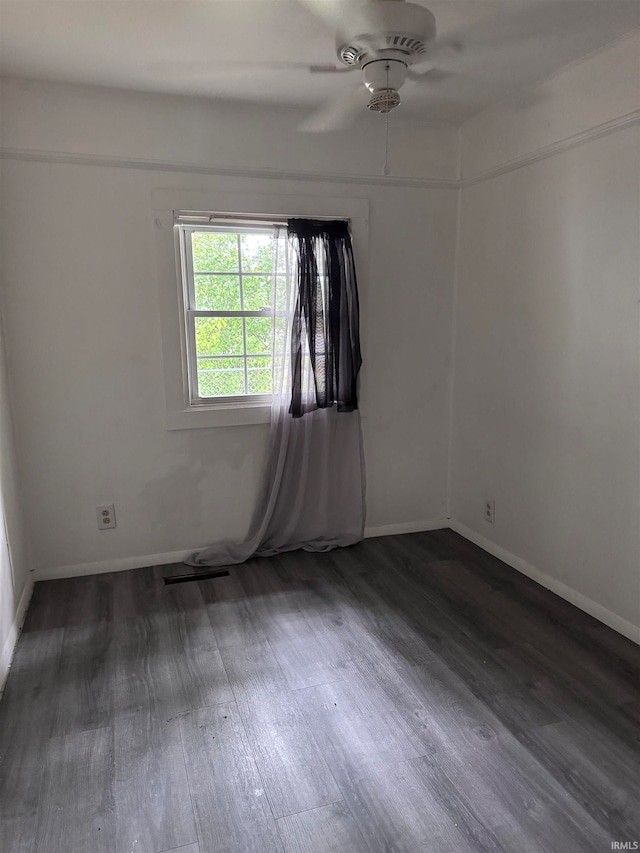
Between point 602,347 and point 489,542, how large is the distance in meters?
1.39

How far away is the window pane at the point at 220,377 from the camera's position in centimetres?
323

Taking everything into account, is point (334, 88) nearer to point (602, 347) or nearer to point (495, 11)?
point (495, 11)

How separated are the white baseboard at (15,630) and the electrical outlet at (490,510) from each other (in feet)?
8.40

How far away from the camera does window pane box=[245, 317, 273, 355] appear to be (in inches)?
128

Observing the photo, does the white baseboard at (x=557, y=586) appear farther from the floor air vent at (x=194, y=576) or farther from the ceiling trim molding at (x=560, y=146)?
the ceiling trim molding at (x=560, y=146)

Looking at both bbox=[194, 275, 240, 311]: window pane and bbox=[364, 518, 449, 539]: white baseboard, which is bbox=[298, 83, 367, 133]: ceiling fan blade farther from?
bbox=[364, 518, 449, 539]: white baseboard

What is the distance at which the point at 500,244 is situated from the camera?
3176 mm

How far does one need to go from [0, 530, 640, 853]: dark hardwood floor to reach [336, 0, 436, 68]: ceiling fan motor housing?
231cm

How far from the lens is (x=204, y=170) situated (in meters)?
3.01

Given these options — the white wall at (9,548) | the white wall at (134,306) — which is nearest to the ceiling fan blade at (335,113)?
the white wall at (134,306)

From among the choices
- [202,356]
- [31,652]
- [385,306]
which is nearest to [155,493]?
[202,356]

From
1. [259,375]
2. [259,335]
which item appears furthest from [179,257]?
[259,375]

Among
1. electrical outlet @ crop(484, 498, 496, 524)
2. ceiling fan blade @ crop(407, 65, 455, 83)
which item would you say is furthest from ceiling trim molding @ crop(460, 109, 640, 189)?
electrical outlet @ crop(484, 498, 496, 524)

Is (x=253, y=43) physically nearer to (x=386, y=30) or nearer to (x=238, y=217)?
(x=386, y=30)
